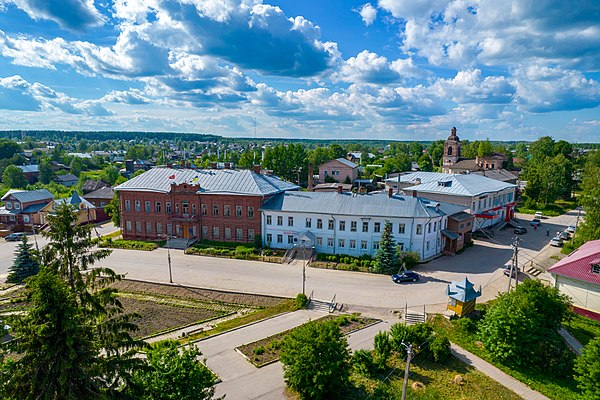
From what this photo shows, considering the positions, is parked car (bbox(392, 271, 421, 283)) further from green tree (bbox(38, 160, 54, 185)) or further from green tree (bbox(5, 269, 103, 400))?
green tree (bbox(38, 160, 54, 185))

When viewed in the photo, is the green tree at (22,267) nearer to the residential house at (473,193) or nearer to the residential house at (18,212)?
the residential house at (18,212)

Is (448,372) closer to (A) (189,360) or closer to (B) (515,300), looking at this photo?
(B) (515,300)

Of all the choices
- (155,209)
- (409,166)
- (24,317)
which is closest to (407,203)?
(155,209)

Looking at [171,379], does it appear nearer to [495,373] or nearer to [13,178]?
[495,373]

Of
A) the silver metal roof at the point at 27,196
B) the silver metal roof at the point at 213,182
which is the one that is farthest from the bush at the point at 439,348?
the silver metal roof at the point at 27,196

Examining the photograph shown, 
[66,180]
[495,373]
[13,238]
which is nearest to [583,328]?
[495,373]

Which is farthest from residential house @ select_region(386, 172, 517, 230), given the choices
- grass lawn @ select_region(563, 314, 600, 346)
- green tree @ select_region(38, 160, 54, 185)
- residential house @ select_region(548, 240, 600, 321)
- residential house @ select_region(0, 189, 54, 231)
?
green tree @ select_region(38, 160, 54, 185)
